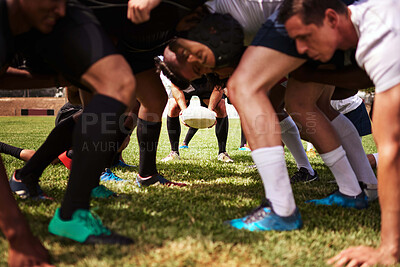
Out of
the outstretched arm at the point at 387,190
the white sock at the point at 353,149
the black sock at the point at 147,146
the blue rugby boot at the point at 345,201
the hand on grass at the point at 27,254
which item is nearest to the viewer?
the hand on grass at the point at 27,254

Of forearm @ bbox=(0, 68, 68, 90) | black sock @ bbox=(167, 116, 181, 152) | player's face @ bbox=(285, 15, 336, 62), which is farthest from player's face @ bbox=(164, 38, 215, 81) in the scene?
black sock @ bbox=(167, 116, 181, 152)

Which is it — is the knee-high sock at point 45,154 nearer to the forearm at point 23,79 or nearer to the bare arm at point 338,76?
the forearm at point 23,79

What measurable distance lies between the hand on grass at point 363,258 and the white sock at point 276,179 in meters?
0.35

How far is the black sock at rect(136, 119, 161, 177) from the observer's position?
2.76 meters

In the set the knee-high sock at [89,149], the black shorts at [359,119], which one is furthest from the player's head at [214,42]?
the black shorts at [359,119]

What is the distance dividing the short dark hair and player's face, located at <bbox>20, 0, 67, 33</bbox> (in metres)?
1.04

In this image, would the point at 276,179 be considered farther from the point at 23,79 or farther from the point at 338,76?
the point at 23,79

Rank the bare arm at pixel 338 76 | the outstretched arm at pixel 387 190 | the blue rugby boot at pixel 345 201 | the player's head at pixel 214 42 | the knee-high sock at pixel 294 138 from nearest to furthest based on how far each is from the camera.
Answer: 1. the outstretched arm at pixel 387 190
2. the player's head at pixel 214 42
3. the bare arm at pixel 338 76
4. the blue rugby boot at pixel 345 201
5. the knee-high sock at pixel 294 138

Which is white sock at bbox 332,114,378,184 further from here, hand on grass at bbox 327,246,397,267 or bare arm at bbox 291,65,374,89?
hand on grass at bbox 327,246,397,267

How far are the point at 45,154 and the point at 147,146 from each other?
31.3 inches

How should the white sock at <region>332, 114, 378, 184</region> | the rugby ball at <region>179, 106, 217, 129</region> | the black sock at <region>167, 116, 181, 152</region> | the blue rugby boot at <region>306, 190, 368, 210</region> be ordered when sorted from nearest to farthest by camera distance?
the blue rugby boot at <region>306, 190, 368, 210</region> → the white sock at <region>332, 114, 378, 184</region> → the rugby ball at <region>179, 106, 217, 129</region> → the black sock at <region>167, 116, 181, 152</region>

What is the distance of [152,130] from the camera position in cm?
282

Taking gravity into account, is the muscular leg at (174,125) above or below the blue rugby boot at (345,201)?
below

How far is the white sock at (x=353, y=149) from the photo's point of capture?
237cm
